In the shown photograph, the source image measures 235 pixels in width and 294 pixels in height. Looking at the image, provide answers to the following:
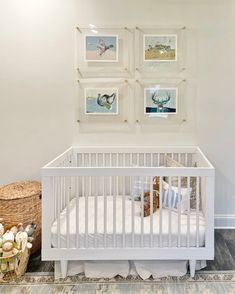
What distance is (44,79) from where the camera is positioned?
316cm

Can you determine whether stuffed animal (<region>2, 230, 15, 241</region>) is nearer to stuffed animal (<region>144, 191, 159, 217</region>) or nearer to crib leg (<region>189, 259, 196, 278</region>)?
stuffed animal (<region>144, 191, 159, 217</region>)

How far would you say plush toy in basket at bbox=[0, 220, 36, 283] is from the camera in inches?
86.2

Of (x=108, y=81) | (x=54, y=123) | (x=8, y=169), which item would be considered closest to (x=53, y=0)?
(x=108, y=81)

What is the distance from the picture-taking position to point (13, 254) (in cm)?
220

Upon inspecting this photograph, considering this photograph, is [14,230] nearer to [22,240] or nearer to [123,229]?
[22,240]

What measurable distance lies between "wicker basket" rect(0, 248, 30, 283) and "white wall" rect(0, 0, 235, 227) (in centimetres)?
112

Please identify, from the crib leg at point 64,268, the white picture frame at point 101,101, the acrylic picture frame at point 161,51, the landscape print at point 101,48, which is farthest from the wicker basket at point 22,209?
the acrylic picture frame at point 161,51

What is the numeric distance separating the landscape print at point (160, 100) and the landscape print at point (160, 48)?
0.31 meters

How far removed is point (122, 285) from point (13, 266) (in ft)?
2.63

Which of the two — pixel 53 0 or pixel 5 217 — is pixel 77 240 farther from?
pixel 53 0

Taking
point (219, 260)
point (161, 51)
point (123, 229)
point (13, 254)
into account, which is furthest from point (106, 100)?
point (219, 260)

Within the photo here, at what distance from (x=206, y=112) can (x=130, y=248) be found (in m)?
1.66

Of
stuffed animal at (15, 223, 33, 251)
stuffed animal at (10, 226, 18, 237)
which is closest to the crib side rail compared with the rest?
stuffed animal at (15, 223, 33, 251)

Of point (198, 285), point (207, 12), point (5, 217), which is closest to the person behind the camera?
point (198, 285)
